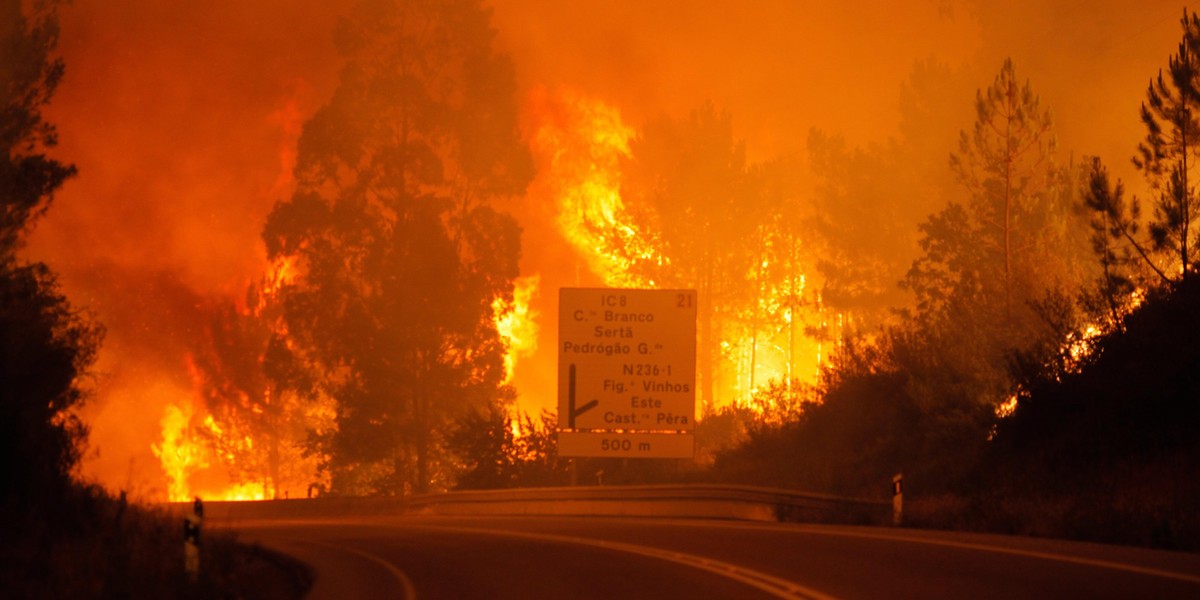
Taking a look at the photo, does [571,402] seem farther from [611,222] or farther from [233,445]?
[233,445]

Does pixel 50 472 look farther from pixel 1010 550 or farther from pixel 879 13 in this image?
pixel 879 13

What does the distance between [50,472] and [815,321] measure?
2627 inches

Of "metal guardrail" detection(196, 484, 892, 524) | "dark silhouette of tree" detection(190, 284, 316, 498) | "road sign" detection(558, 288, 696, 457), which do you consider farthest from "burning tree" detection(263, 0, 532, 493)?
"road sign" detection(558, 288, 696, 457)

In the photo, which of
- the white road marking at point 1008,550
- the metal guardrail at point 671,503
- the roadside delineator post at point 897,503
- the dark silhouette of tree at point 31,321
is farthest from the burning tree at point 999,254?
the dark silhouette of tree at point 31,321

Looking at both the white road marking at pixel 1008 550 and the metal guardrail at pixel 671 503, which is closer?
the white road marking at pixel 1008 550

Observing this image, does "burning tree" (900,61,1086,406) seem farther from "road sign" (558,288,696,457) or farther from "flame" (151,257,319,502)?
"flame" (151,257,319,502)

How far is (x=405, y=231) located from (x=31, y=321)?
96.0 feet

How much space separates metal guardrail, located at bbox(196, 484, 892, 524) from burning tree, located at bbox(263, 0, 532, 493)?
8137 millimetres

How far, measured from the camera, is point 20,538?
1596 cm

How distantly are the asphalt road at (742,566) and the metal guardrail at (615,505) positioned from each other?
2585 millimetres

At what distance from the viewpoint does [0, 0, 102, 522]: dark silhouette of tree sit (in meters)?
18.1

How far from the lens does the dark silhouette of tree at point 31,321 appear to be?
1809 centimetres

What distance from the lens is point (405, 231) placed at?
165 feet

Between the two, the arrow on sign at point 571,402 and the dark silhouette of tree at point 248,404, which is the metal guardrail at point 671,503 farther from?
the dark silhouette of tree at point 248,404
